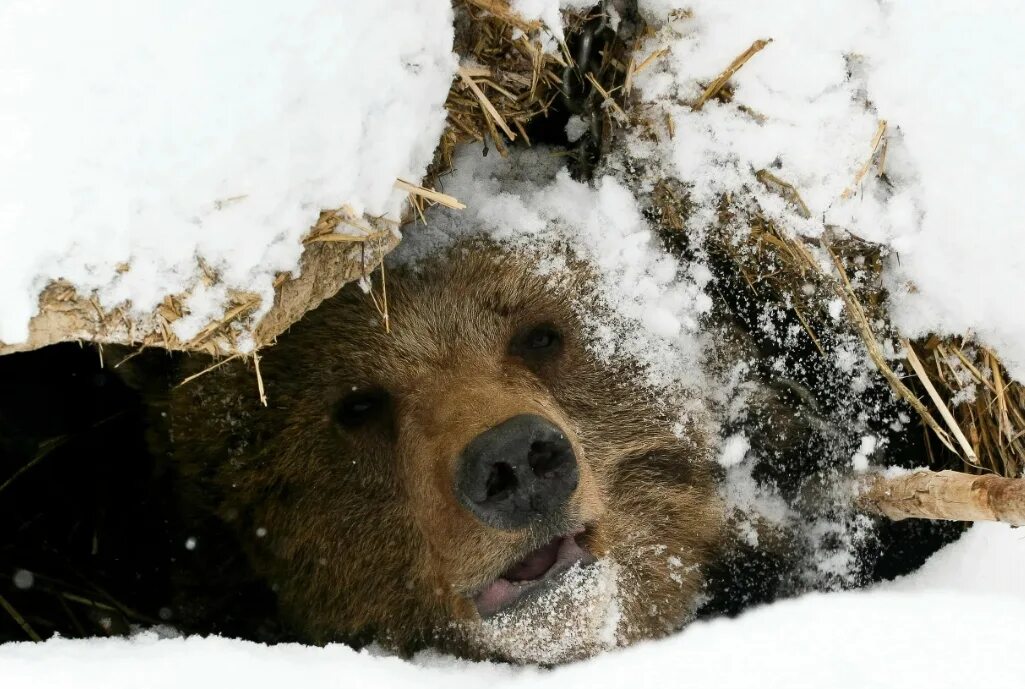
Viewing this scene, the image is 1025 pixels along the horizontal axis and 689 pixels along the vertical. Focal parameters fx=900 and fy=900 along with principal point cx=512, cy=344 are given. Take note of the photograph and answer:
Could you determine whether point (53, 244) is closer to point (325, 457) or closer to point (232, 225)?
point (232, 225)

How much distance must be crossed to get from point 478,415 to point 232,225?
103cm

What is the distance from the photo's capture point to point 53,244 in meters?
1.90

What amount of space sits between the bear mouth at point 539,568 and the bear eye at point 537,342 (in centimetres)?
67

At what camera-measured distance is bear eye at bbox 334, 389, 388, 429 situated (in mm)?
3086

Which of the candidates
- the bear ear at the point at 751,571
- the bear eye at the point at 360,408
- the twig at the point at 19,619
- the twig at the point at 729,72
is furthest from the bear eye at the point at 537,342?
the twig at the point at 19,619

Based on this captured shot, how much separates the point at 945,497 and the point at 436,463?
1517 mm

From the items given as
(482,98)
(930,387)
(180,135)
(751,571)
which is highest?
(482,98)

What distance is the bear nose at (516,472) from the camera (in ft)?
8.44

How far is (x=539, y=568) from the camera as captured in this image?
280cm

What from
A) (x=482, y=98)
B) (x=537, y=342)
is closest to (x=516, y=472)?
(x=537, y=342)

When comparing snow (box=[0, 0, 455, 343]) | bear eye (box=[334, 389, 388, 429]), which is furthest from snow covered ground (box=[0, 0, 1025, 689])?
bear eye (box=[334, 389, 388, 429])

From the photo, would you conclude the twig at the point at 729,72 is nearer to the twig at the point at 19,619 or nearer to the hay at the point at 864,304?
the hay at the point at 864,304

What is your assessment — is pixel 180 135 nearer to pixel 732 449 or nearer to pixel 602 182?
pixel 602 182

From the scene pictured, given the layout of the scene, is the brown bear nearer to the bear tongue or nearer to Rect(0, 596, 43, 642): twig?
the bear tongue
